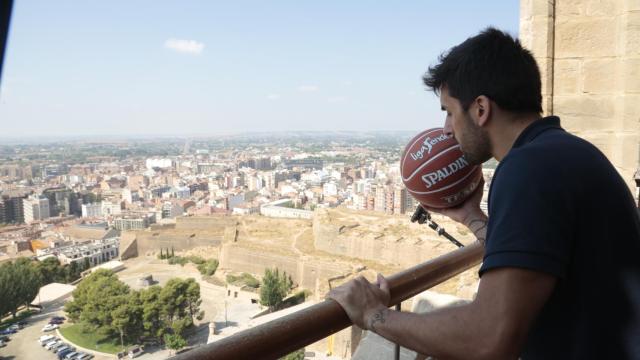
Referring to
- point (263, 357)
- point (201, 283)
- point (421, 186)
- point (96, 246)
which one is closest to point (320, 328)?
point (263, 357)

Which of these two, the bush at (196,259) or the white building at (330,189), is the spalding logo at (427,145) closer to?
the bush at (196,259)

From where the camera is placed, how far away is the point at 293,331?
965 mm

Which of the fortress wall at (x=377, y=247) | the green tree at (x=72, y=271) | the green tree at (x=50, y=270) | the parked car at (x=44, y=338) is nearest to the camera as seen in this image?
the fortress wall at (x=377, y=247)

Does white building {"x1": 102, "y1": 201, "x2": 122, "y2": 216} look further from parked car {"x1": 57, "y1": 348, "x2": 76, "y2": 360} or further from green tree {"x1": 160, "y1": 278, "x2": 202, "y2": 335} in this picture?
green tree {"x1": 160, "y1": 278, "x2": 202, "y2": 335}

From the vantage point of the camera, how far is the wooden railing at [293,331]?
85 centimetres

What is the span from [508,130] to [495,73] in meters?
0.11

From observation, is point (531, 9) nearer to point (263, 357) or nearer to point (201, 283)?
point (263, 357)

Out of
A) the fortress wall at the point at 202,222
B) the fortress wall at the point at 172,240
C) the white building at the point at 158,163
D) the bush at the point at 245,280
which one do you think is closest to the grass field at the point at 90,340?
the bush at the point at 245,280

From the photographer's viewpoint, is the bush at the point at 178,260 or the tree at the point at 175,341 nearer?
the tree at the point at 175,341

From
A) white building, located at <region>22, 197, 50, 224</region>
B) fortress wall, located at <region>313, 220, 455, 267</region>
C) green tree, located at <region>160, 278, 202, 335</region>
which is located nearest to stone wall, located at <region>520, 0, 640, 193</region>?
fortress wall, located at <region>313, 220, 455, 267</region>

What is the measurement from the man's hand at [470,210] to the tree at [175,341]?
72.4 feet

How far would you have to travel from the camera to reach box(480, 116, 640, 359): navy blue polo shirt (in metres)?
0.79

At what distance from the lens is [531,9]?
2467 mm

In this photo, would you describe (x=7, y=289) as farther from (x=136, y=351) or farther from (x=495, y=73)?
(x=495, y=73)
